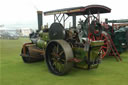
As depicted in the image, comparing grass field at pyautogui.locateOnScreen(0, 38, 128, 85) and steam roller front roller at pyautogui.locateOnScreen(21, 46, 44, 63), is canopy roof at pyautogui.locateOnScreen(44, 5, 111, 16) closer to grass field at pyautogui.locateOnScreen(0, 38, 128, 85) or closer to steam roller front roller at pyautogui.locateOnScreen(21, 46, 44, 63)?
steam roller front roller at pyautogui.locateOnScreen(21, 46, 44, 63)

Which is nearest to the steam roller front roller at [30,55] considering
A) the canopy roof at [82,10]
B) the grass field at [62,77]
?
the grass field at [62,77]

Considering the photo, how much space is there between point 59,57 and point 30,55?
1.58 m

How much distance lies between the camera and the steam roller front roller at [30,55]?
215 inches

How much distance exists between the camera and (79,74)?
4.34 meters

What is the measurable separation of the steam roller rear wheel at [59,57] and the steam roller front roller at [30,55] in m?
1.01

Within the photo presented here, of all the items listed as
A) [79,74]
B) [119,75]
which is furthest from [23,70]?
[119,75]

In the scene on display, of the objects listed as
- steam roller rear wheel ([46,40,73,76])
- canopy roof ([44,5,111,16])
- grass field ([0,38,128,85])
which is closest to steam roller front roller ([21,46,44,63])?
grass field ([0,38,128,85])

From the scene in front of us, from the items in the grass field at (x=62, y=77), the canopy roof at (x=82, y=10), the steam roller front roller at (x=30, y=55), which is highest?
the canopy roof at (x=82, y=10)

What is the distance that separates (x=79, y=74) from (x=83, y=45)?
86 cm

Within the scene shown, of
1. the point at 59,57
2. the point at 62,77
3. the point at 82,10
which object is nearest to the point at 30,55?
the point at 59,57

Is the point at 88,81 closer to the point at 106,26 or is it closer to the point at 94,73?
the point at 94,73

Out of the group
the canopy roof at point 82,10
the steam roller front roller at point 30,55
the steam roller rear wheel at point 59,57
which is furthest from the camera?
the steam roller front roller at point 30,55

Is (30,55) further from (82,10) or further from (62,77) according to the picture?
(82,10)

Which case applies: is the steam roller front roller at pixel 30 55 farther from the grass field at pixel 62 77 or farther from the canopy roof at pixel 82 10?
the canopy roof at pixel 82 10
